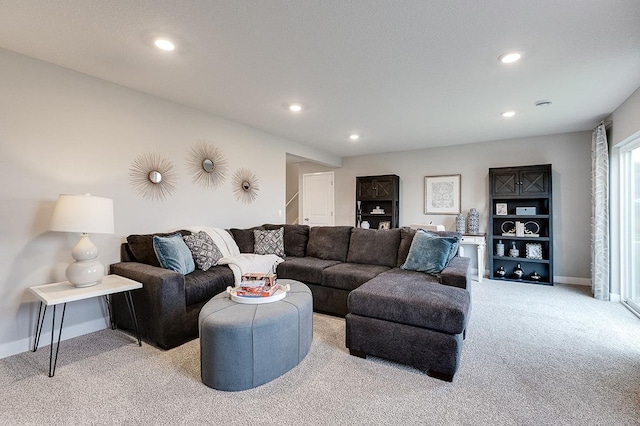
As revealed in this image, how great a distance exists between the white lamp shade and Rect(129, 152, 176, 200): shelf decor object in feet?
2.63

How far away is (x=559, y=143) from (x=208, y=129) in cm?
543

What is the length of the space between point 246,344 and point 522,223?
16.6 ft

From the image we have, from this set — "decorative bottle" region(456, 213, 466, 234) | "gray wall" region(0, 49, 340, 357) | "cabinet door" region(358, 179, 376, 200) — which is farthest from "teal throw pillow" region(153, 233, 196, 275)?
"decorative bottle" region(456, 213, 466, 234)

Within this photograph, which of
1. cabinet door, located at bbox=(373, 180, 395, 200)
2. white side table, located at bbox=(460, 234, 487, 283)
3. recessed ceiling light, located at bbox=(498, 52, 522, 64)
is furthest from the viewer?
cabinet door, located at bbox=(373, 180, 395, 200)

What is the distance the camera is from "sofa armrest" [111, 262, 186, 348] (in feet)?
7.98

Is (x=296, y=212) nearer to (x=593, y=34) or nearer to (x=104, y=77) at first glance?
(x=104, y=77)

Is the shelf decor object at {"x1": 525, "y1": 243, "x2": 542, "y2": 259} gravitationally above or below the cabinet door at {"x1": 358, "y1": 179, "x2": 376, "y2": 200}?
below

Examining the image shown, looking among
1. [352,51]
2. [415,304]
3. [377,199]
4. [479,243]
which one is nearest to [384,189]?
[377,199]

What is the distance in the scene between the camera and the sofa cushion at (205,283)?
2.69 metres

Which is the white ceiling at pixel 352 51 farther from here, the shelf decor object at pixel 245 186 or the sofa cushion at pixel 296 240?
the sofa cushion at pixel 296 240

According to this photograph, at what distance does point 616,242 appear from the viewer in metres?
3.88

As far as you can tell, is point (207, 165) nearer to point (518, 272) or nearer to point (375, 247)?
point (375, 247)

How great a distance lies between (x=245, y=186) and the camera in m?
4.47

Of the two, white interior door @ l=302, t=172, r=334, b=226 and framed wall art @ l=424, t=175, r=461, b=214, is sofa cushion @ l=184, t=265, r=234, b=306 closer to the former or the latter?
white interior door @ l=302, t=172, r=334, b=226
